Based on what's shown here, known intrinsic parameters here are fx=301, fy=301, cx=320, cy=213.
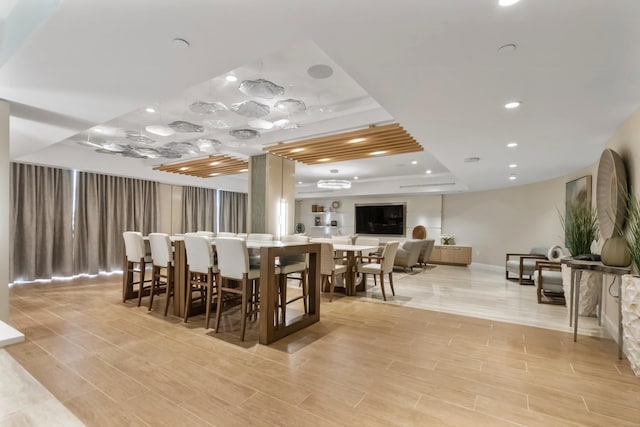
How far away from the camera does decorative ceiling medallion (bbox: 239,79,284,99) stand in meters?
2.76

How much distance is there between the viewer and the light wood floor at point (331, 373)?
1.91 meters

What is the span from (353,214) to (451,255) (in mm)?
3751

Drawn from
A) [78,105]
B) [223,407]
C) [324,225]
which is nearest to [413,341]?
[223,407]

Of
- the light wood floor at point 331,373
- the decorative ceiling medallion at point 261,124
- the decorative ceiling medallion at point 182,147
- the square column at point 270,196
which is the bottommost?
the light wood floor at point 331,373

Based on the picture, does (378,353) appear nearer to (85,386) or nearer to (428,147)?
(85,386)

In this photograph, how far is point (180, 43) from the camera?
197cm

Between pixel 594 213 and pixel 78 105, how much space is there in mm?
6640

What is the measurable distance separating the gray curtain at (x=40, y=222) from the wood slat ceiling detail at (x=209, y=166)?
6.61ft

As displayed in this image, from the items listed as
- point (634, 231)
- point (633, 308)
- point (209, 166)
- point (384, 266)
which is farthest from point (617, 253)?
point (209, 166)

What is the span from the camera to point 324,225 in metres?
12.1

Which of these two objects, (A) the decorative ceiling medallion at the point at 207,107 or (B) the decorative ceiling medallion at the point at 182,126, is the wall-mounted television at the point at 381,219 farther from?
(A) the decorative ceiling medallion at the point at 207,107

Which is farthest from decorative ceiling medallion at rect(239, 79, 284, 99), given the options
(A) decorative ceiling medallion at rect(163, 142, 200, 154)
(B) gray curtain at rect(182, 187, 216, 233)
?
(B) gray curtain at rect(182, 187, 216, 233)

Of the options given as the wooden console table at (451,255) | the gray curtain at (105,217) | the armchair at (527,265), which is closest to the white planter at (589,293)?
the armchair at (527,265)

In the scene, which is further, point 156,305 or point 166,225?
point 166,225
